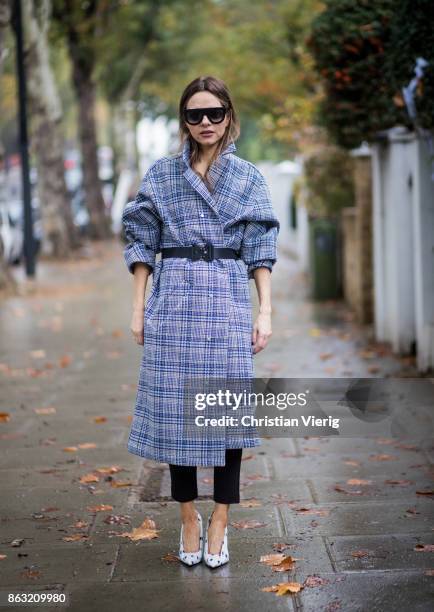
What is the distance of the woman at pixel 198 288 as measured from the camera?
4.68 metres

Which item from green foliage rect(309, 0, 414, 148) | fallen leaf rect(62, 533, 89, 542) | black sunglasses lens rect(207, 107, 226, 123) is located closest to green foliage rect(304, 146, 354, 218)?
green foliage rect(309, 0, 414, 148)

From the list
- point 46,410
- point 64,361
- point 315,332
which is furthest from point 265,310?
point 315,332

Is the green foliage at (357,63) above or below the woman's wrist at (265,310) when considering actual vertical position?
above

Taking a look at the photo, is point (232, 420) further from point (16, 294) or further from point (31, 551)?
point (16, 294)

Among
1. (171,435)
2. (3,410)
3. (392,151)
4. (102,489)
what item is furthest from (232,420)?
(392,151)

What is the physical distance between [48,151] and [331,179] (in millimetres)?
10159

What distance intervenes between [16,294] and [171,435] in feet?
43.5

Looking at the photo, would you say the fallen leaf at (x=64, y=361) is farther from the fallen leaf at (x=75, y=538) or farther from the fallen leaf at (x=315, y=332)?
the fallen leaf at (x=75, y=538)

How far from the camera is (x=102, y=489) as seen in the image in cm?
609

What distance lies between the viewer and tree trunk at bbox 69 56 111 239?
33250 millimetres

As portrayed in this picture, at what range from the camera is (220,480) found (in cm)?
480

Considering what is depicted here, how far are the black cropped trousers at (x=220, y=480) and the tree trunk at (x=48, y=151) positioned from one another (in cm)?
1854

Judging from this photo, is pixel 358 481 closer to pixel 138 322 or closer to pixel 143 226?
pixel 138 322

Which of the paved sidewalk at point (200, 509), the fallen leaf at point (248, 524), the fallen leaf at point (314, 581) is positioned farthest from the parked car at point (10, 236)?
the fallen leaf at point (314, 581)
